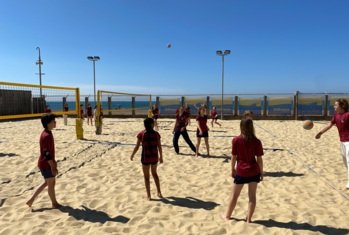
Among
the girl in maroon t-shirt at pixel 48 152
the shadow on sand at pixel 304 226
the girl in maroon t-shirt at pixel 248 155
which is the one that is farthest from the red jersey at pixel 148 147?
the shadow on sand at pixel 304 226

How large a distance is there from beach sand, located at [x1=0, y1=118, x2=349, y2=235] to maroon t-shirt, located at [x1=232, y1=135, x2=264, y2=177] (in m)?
0.70

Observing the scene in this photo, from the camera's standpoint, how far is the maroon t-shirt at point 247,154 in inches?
137

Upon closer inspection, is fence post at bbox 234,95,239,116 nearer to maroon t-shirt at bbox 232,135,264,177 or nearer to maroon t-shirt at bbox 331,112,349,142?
maroon t-shirt at bbox 331,112,349,142

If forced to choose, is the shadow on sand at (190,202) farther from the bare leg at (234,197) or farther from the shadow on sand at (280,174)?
the shadow on sand at (280,174)

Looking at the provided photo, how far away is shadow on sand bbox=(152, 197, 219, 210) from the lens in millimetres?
4406

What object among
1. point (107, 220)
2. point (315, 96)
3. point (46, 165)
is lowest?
point (107, 220)

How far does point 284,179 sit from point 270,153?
258 centimetres

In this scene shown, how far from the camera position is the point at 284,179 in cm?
577

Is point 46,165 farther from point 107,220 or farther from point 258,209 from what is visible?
point 258,209

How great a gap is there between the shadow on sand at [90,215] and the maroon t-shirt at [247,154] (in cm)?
161

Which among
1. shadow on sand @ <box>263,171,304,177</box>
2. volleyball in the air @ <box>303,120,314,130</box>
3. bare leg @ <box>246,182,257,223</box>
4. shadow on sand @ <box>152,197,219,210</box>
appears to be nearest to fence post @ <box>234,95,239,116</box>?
volleyball in the air @ <box>303,120,314,130</box>

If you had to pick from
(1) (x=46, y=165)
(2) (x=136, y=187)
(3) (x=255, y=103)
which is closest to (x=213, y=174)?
(2) (x=136, y=187)

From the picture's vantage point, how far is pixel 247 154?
3479 millimetres

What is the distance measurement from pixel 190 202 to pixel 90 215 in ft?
4.74
